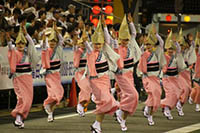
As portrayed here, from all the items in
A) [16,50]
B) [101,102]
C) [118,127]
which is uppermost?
[16,50]

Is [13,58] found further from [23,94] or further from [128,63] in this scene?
[128,63]

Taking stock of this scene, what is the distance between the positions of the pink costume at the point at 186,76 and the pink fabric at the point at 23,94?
15.6ft

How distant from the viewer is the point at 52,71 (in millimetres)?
12531

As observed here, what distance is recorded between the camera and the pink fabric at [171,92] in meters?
13.5

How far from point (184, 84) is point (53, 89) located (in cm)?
403

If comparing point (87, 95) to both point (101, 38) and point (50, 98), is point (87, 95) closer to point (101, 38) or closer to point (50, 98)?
point (50, 98)

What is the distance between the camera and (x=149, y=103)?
12.6 metres

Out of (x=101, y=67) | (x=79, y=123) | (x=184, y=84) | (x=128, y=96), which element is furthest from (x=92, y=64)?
(x=184, y=84)

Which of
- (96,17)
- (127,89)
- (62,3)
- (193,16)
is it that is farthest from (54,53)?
(193,16)

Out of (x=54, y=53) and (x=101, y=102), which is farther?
(x=54, y=53)

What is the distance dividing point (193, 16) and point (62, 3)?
625 inches

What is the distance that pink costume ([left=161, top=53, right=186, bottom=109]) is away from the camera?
44.8 ft

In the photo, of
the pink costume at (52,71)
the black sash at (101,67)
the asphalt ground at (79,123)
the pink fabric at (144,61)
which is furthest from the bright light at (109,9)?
the black sash at (101,67)

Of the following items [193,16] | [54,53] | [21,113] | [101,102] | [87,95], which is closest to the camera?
[101,102]
